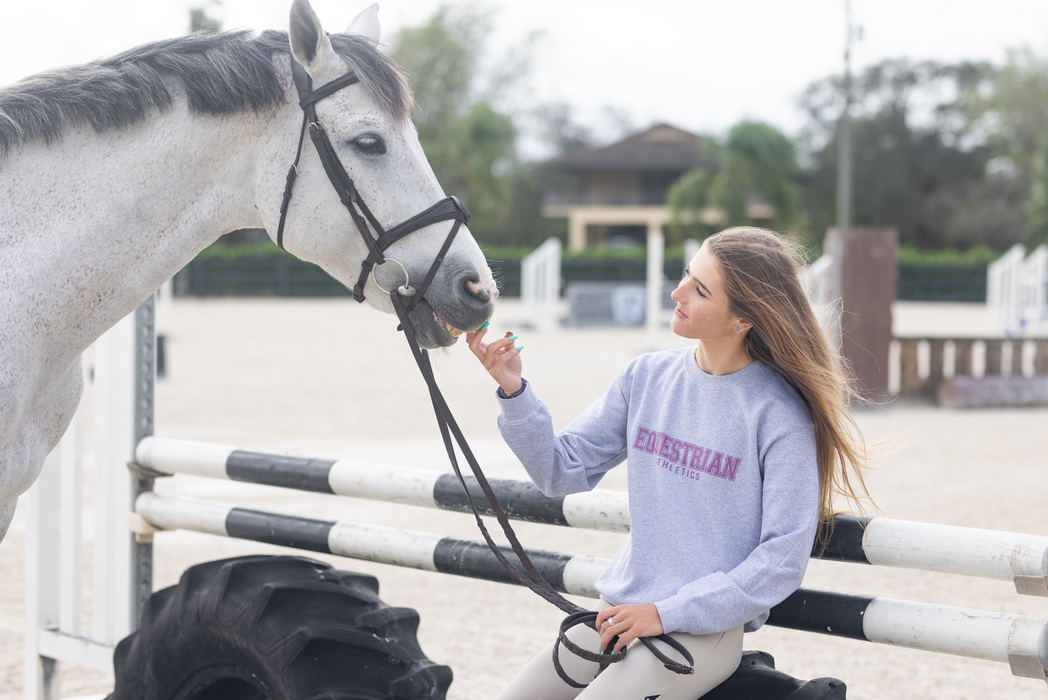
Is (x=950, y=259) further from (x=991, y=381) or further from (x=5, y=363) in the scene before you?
(x=5, y=363)

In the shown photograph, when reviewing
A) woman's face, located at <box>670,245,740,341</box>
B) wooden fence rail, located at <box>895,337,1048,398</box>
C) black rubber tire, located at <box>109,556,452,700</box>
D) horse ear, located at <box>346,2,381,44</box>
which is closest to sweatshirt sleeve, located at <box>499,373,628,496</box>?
woman's face, located at <box>670,245,740,341</box>

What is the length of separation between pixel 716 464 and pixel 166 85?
1284mm

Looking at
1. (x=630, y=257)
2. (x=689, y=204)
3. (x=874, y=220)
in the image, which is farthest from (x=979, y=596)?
(x=874, y=220)

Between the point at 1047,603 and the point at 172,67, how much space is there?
4.04 meters

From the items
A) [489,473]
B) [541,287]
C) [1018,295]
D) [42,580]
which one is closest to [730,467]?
[42,580]

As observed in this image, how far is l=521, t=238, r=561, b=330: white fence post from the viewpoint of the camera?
1930 cm

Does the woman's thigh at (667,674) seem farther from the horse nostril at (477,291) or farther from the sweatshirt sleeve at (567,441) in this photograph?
the horse nostril at (477,291)

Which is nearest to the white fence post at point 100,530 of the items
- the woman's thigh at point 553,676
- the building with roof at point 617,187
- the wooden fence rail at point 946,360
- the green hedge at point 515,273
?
the woman's thigh at point 553,676

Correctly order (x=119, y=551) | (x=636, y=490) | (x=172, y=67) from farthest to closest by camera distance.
Answer: (x=119, y=551) → (x=172, y=67) → (x=636, y=490)

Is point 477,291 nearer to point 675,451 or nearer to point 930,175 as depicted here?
point 675,451

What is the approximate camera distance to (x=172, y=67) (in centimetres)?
189

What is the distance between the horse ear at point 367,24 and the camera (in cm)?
211

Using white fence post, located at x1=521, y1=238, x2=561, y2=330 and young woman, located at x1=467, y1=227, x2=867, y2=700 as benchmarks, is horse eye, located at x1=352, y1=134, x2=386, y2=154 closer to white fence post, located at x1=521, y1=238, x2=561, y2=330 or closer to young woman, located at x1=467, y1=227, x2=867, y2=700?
young woman, located at x1=467, y1=227, x2=867, y2=700

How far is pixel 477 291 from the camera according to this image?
182cm
